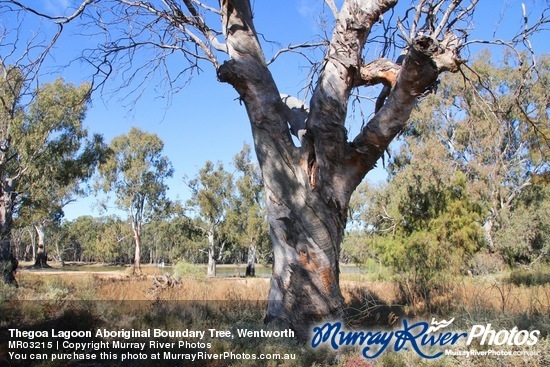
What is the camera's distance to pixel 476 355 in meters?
3.05

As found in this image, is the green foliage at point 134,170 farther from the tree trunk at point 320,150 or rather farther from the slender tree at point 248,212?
the tree trunk at point 320,150

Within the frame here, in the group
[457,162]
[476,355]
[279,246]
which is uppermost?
[457,162]

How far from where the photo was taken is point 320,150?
3.95 metres

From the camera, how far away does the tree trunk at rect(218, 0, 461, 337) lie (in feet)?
12.5

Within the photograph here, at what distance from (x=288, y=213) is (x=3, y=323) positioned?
132 inches

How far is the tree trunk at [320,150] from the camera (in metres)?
3.80

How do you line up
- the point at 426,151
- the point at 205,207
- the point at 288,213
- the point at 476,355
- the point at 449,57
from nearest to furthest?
the point at 476,355 → the point at 449,57 → the point at 288,213 → the point at 426,151 → the point at 205,207

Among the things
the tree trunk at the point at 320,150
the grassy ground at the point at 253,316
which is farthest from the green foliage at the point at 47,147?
the tree trunk at the point at 320,150

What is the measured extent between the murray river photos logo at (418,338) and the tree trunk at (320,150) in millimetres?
187

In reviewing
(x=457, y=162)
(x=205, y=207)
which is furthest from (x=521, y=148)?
(x=205, y=207)

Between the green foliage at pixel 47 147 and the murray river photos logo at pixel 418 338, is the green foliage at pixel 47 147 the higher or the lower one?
the higher one

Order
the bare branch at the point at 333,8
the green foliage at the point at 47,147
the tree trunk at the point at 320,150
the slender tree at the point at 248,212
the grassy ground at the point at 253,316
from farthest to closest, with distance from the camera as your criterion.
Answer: the slender tree at the point at 248,212 → the green foliage at the point at 47,147 → the bare branch at the point at 333,8 → the tree trunk at the point at 320,150 → the grassy ground at the point at 253,316

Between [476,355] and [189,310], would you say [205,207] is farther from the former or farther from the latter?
[476,355]

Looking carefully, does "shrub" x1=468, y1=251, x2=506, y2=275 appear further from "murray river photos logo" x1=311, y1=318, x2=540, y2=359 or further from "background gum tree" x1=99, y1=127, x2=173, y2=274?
"background gum tree" x1=99, y1=127, x2=173, y2=274
